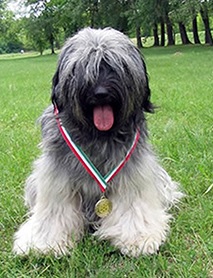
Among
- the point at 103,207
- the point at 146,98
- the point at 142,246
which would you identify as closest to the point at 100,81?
the point at 146,98

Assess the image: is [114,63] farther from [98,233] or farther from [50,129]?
[98,233]

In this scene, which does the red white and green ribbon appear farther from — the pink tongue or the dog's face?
the pink tongue

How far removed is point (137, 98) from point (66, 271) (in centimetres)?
102

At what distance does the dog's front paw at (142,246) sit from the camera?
2830 millimetres

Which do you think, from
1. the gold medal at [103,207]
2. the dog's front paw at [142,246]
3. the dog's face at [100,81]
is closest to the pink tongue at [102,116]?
the dog's face at [100,81]

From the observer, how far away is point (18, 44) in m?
78.7

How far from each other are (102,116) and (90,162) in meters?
0.33

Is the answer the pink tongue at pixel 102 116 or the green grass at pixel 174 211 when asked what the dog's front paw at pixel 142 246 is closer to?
the green grass at pixel 174 211

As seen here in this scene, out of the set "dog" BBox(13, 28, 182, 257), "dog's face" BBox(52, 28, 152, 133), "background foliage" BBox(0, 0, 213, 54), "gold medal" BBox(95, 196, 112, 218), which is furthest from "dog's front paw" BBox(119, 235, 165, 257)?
"background foliage" BBox(0, 0, 213, 54)

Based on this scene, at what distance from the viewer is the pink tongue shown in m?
2.73

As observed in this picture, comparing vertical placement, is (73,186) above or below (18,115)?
above

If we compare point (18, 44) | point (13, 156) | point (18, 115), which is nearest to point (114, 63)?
point (13, 156)

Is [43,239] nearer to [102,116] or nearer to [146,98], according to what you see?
[102,116]

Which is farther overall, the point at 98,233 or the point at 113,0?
the point at 113,0
